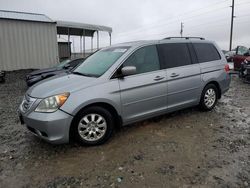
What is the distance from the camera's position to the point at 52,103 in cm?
320

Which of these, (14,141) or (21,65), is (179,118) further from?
(21,65)

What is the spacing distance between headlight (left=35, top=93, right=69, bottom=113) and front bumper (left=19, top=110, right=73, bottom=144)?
2.6 inches

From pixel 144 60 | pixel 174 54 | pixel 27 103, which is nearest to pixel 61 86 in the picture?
pixel 27 103

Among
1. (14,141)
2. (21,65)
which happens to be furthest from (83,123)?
(21,65)

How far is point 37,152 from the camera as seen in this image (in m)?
3.49

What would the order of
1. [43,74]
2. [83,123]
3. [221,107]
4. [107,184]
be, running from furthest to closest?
[43,74] < [221,107] < [83,123] < [107,184]

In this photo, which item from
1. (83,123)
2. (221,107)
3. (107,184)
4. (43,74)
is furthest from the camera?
(43,74)

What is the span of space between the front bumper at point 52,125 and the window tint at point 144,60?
1406 millimetres

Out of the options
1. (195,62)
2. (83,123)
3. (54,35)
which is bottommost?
(83,123)

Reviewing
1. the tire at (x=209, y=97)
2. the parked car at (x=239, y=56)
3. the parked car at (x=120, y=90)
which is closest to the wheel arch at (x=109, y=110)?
the parked car at (x=120, y=90)

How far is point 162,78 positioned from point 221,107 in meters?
2.44

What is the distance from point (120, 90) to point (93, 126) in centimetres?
74

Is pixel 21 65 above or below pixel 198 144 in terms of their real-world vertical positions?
above

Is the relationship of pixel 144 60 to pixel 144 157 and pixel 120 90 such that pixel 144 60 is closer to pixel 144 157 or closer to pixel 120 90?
pixel 120 90
